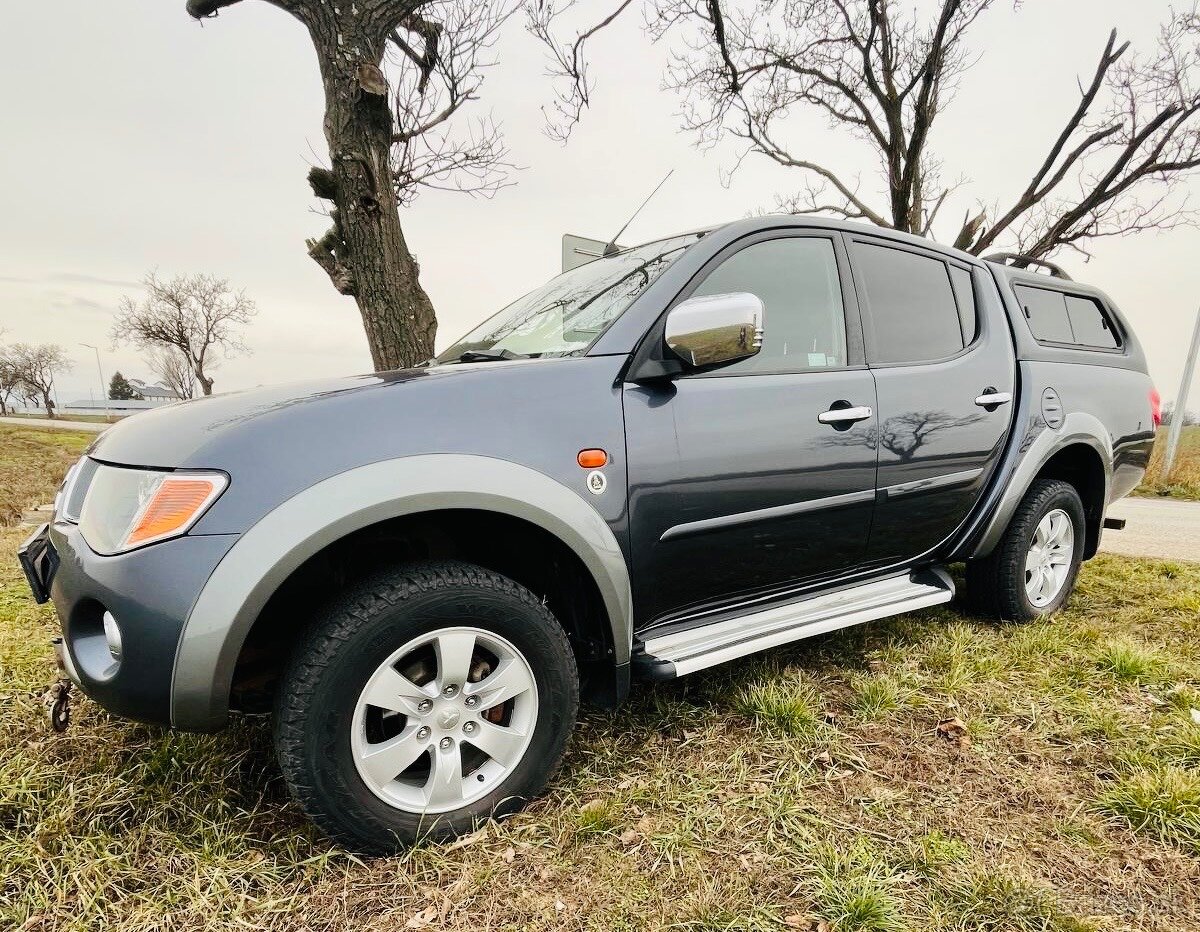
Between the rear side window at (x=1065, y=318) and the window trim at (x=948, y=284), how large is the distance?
33 centimetres

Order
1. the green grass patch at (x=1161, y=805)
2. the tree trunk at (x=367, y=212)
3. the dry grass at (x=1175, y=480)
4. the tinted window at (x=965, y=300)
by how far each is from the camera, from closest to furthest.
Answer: the green grass patch at (x=1161, y=805) < the tinted window at (x=965, y=300) < the tree trunk at (x=367, y=212) < the dry grass at (x=1175, y=480)

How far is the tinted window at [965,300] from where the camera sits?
9.15 ft

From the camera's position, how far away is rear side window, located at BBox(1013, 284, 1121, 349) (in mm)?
3090

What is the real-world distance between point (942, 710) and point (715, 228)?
1902mm

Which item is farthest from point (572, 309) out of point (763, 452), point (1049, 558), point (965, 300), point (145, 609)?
point (1049, 558)

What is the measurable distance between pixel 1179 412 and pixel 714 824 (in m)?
12.7

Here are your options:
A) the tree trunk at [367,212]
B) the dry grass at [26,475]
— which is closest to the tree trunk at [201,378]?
the dry grass at [26,475]

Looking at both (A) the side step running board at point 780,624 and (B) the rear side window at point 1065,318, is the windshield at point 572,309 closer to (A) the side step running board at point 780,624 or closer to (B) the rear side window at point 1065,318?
(A) the side step running board at point 780,624

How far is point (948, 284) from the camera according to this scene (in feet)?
9.30

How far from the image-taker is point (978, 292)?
2898 millimetres

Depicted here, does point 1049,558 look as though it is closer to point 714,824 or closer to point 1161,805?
point 1161,805

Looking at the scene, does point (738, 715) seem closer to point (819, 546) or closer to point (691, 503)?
point (819, 546)

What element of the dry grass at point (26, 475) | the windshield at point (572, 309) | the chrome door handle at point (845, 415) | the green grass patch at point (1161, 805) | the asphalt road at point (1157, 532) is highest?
the windshield at point (572, 309)

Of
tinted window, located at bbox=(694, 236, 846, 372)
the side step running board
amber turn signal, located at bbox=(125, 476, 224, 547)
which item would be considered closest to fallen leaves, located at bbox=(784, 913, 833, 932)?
the side step running board
